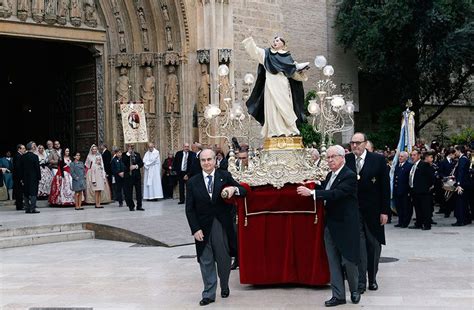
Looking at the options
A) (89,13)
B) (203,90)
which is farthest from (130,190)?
(89,13)

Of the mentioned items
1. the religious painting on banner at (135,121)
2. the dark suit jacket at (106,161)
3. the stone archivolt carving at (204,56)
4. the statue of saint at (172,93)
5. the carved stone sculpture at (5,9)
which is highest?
the carved stone sculpture at (5,9)

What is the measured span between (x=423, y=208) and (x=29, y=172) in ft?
29.9

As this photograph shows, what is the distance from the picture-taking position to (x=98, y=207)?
1894 centimetres

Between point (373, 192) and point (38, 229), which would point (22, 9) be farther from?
point (373, 192)

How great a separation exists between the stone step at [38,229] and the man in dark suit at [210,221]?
22.5 ft

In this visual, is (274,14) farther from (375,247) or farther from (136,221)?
(375,247)

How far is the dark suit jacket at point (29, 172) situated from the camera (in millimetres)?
17266

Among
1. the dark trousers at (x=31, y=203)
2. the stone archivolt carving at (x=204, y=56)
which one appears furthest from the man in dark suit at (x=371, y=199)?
the stone archivolt carving at (x=204, y=56)

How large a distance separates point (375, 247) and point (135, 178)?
1030 cm

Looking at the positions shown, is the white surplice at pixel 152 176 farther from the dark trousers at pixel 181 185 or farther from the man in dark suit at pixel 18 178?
the man in dark suit at pixel 18 178

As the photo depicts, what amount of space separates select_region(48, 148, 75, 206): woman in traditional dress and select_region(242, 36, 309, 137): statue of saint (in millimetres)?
10739

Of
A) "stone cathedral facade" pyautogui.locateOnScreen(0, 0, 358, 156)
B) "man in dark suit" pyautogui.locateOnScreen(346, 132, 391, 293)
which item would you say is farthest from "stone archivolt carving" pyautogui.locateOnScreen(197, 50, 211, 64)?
"man in dark suit" pyautogui.locateOnScreen(346, 132, 391, 293)

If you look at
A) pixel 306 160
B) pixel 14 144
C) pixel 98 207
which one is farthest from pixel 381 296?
pixel 14 144

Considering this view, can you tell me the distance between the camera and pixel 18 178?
17.7m
